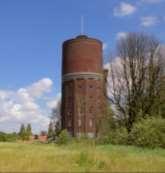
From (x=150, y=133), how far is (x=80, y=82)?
34565mm

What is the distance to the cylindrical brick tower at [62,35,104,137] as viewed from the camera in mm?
67562

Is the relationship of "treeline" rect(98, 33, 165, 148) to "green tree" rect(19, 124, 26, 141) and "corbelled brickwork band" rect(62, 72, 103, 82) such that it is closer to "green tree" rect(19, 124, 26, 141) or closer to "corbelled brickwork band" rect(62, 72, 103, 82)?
"corbelled brickwork band" rect(62, 72, 103, 82)

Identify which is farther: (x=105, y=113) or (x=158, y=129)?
(x=105, y=113)

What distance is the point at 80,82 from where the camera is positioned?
68.6 meters

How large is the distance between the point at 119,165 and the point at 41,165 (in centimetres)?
302

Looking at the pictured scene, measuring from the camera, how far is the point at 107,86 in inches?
1953

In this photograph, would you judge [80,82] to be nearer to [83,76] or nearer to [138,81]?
[83,76]

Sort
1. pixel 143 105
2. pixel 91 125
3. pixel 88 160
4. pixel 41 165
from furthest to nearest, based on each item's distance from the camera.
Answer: pixel 91 125 < pixel 143 105 < pixel 88 160 < pixel 41 165

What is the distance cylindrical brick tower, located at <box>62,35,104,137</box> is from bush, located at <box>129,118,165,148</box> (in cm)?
3052

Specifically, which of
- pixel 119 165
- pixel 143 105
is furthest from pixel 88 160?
pixel 143 105

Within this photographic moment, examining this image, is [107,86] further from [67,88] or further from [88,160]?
[88,160]

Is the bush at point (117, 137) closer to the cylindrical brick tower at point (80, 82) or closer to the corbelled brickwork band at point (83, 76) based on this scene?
the cylindrical brick tower at point (80, 82)

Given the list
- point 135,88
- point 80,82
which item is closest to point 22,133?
point 80,82

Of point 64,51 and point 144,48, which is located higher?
point 64,51
